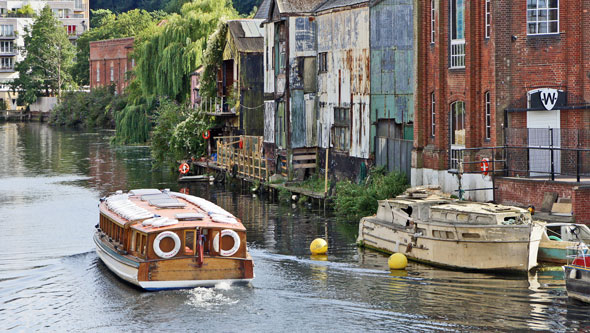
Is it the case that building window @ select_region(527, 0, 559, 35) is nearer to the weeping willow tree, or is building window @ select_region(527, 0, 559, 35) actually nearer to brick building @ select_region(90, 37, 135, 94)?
the weeping willow tree

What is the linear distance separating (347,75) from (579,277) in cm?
2429

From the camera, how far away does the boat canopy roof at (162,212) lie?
Answer: 90.5ft

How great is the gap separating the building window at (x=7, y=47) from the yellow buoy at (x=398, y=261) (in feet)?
455

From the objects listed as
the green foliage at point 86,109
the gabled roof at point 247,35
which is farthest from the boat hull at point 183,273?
the green foliage at point 86,109

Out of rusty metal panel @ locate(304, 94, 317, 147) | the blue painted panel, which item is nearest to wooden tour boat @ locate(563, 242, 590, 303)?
rusty metal panel @ locate(304, 94, 317, 147)

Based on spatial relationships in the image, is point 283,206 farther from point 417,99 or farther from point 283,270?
point 283,270

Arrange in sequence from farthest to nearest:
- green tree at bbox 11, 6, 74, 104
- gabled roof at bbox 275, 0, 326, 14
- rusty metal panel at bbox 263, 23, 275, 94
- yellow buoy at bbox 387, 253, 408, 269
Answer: green tree at bbox 11, 6, 74, 104 < rusty metal panel at bbox 263, 23, 275, 94 < gabled roof at bbox 275, 0, 326, 14 < yellow buoy at bbox 387, 253, 408, 269

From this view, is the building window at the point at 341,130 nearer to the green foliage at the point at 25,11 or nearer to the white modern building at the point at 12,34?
the white modern building at the point at 12,34

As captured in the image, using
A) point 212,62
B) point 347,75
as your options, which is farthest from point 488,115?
point 212,62

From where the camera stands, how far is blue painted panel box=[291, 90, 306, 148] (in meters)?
51.0

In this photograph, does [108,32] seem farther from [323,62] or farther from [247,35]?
[323,62]

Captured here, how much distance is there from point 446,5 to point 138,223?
53.2 feet

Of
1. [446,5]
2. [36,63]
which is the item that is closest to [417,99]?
[446,5]

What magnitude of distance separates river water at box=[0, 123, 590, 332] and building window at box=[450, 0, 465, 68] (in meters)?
8.07
